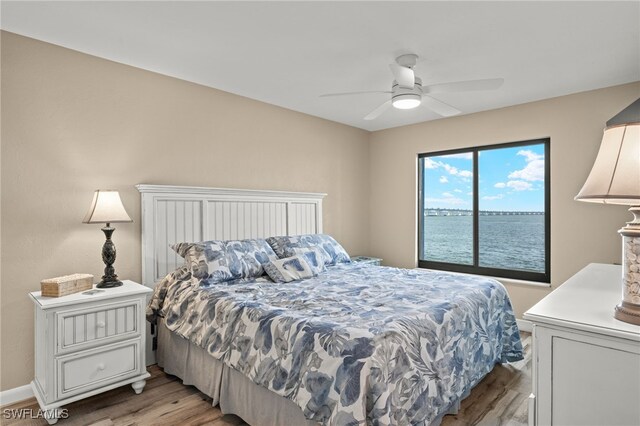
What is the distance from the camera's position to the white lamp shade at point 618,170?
1.05 meters

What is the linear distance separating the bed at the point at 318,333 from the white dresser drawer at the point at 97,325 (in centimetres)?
28

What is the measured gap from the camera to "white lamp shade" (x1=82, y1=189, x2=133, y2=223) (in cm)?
250

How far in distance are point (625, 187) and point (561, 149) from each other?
3.10 m

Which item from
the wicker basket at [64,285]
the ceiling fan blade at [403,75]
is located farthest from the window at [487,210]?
the wicker basket at [64,285]

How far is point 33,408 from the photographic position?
2.33 m

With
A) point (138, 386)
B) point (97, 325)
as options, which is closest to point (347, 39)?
point (97, 325)

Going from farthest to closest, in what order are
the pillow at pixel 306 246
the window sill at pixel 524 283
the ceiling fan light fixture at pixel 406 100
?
the window sill at pixel 524 283 → the pillow at pixel 306 246 → the ceiling fan light fixture at pixel 406 100

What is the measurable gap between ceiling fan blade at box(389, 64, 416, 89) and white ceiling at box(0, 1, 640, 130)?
18cm

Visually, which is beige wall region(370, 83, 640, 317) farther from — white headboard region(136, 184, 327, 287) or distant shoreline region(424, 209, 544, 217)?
white headboard region(136, 184, 327, 287)

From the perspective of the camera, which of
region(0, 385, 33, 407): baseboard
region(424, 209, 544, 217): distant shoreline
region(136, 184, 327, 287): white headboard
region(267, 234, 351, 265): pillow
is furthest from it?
region(424, 209, 544, 217): distant shoreline

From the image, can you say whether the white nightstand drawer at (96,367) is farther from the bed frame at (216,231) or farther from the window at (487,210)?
the window at (487,210)

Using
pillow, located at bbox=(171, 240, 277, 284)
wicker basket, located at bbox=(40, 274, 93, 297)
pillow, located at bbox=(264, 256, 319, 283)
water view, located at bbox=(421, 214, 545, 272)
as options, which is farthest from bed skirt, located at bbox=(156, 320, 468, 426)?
water view, located at bbox=(421, 214, 545, 272)

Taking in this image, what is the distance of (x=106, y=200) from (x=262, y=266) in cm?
128

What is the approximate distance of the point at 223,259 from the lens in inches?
112
